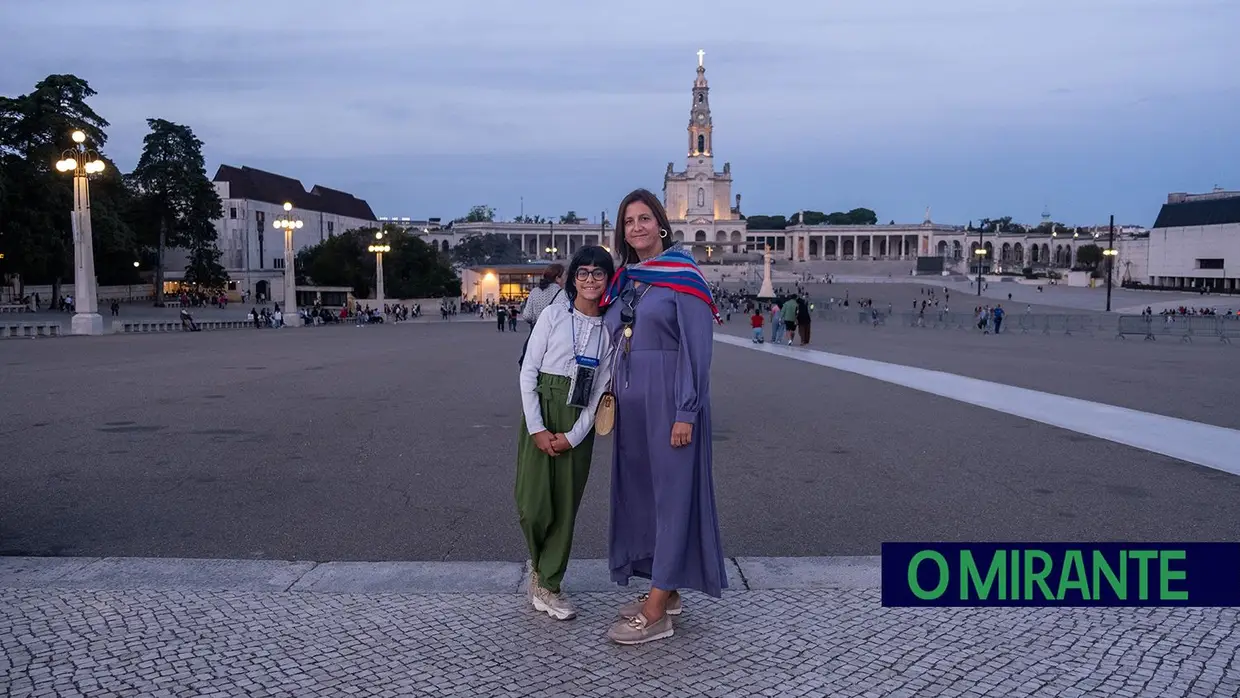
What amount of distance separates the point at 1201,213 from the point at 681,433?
119m

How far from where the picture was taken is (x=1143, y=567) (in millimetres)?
4059

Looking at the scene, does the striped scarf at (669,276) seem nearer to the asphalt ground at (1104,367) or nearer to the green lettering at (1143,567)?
the green lettering at (1143,567)

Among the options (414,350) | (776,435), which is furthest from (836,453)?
(414,350)

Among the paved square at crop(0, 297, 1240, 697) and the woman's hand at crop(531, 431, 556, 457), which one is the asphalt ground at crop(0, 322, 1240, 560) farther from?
the woman's hand at crop(531, 431, 556, 457)

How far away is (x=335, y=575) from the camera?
16.1 ft

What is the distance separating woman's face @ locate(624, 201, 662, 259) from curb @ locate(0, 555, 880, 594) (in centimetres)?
183

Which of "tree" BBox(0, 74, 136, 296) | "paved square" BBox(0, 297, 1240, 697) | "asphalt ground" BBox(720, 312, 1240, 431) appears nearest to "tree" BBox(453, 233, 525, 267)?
"tree" BBox(0, 74, 136, 296)

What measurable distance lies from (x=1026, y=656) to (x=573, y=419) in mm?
2248

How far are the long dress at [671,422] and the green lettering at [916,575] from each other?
88 centimetres

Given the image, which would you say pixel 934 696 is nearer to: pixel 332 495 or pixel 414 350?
pixel 332 495

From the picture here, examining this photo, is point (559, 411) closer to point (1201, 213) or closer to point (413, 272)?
point (413, 272)

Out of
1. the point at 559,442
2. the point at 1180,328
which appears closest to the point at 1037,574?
the point at 559,442

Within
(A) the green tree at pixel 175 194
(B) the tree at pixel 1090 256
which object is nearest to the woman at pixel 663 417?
(A) the green tree at pixel 175 194

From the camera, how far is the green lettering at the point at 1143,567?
3982mm
